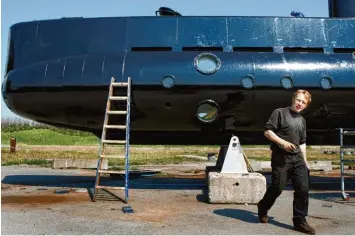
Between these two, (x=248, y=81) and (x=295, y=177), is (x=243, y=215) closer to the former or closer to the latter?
(x=295, y=177)

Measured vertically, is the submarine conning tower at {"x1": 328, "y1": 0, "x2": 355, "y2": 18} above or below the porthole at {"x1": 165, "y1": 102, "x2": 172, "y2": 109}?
above

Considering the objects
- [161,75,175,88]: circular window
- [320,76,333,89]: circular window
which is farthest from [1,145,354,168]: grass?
[320,76,333,89]: circular window

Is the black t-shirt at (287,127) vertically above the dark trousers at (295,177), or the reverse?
the black t-shirt at (287,127)

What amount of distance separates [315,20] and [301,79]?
4.83ft

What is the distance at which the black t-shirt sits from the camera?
4.58m

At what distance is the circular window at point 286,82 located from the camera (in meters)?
7.45

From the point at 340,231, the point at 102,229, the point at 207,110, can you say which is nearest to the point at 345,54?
the point at 207,110

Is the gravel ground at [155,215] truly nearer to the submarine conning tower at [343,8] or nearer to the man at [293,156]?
the man at [293,156]

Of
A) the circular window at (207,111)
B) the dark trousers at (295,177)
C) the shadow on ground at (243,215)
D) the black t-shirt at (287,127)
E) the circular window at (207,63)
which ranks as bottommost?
the shadow on ground at (243,215)

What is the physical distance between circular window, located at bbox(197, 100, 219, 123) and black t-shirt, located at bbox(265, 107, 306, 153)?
9.77ft

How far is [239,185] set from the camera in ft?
21.1

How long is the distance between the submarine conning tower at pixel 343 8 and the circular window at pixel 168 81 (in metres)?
4.38

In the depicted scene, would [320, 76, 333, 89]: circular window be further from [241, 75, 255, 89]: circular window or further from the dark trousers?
the dark trousers

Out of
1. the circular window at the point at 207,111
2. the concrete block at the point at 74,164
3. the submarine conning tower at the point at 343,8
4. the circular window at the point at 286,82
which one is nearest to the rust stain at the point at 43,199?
the circular window at the point at 207,111
